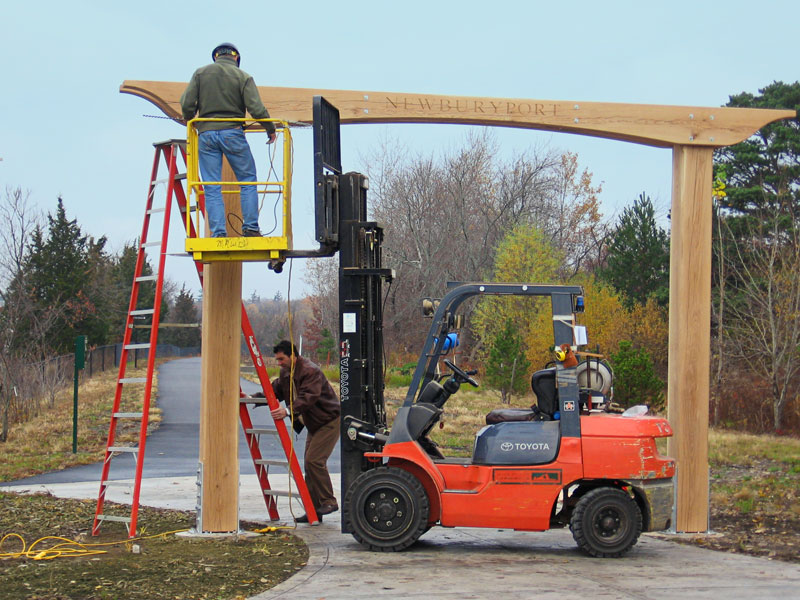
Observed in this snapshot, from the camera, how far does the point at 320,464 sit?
10.5m

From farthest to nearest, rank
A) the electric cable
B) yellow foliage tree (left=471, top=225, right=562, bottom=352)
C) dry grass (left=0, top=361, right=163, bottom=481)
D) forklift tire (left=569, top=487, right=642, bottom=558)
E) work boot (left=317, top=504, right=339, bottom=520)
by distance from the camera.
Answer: yellow foliage tree (left=471, top=225, right=562, bottom=352) < dry grass (left=0, top=361, right=163, bottom=481) < work boot (left=317, top=504, right=339, bottom=520) < forklift tire (left=569, top=487, right=642, bottom=558) < the electric cable

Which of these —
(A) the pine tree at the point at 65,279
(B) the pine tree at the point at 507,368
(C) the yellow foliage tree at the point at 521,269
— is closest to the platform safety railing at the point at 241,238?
(B) the pine tree at the point at 507,368

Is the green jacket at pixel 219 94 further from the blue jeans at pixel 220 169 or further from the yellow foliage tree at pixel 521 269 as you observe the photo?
the yellow foliage tree at pixel 521 269

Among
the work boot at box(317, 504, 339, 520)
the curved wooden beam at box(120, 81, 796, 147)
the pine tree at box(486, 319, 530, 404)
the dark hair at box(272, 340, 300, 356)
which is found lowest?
the work boot at box(317, 504, 339, 520)

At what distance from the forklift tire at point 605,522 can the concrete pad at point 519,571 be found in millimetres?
124

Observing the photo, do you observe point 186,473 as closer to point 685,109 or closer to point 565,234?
point 685,109

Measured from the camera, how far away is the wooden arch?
955 cm

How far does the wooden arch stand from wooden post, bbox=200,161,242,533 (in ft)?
6.89

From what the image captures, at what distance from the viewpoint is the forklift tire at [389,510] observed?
862 centimetres

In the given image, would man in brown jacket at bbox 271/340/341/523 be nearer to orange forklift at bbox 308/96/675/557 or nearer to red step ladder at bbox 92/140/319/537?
red step ladder at bbox 92/140/319/537

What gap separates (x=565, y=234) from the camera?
4769cm

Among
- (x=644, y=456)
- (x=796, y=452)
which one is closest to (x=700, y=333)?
(x=644, y=456)

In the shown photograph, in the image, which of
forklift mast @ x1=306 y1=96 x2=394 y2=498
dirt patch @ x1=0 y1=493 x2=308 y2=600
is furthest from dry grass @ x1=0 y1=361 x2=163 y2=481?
forklift mast @ x1=306 y1=96 x2=394 y2=498

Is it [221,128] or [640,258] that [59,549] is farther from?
[640,258]
